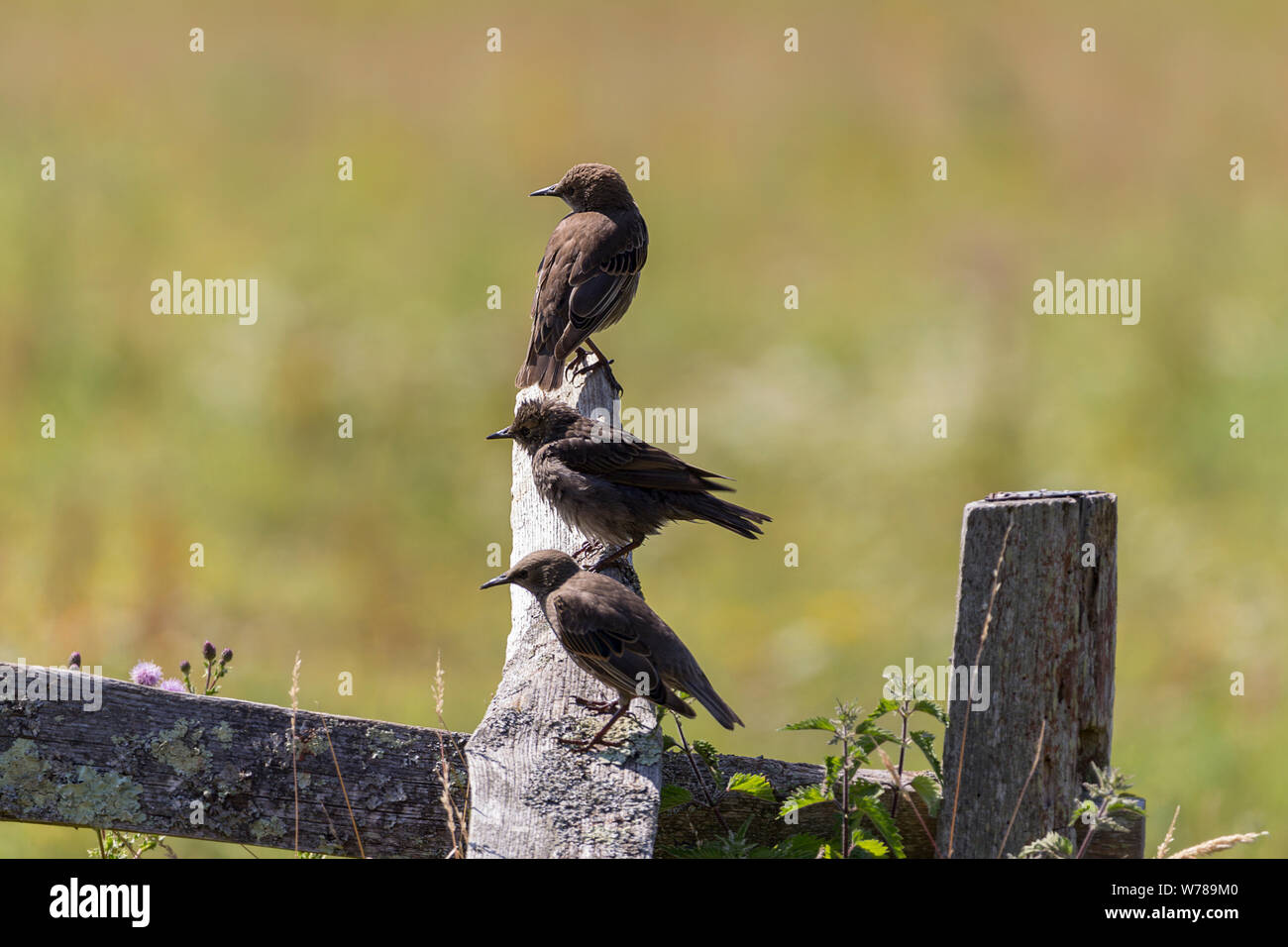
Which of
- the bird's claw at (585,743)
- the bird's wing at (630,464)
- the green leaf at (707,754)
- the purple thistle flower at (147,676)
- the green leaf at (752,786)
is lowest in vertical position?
the green leaf at (752,786)

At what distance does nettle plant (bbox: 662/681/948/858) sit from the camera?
3504mm

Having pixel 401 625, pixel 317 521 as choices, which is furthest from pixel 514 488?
pixel 317 521

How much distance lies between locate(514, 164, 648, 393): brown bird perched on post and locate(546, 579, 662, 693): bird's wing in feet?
8.39

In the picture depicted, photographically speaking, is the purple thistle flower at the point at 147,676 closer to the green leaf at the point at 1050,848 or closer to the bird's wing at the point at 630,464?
the bird's wing at the point at 630,464

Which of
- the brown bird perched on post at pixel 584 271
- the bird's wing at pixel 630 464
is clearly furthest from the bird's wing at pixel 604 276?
the bird's wing at pixel 630 464

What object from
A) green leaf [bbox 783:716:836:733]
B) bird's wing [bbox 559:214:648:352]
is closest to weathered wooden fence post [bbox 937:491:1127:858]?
green leaf [bbox 783:716:836:733]

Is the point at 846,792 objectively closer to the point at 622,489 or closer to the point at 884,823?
the point at 884,823

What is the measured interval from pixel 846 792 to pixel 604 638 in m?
0.81

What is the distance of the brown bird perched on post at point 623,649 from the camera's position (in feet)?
12.0

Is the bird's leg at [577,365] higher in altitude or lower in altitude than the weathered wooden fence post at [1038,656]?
higher

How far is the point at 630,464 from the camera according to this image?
5305 millimetres

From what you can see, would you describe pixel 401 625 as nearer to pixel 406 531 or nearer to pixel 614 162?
pixel 406 531

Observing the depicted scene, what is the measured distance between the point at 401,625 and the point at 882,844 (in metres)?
8.41

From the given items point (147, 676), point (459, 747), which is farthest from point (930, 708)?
point (147, 676)
